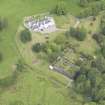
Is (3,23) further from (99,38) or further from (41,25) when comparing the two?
(99,38)

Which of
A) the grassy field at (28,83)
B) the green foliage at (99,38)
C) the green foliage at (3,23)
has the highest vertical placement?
the green foliage at (3,23)

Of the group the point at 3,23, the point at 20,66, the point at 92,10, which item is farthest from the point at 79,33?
the point at 3,23

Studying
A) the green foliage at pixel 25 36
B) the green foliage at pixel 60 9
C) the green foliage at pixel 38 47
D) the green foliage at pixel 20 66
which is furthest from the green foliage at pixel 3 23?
the green foliage at pixel 60 9

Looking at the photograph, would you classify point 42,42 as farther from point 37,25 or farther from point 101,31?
point 101,31

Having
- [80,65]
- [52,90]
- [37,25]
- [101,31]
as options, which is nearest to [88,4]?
[101,31]

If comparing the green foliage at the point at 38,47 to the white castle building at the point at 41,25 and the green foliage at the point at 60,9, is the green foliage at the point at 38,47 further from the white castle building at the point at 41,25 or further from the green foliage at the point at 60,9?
the green foliage at the point at 60,9

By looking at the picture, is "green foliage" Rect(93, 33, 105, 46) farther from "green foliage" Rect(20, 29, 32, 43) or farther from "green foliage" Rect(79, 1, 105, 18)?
"green foliage" Rect(20, 29, 32, 43)
